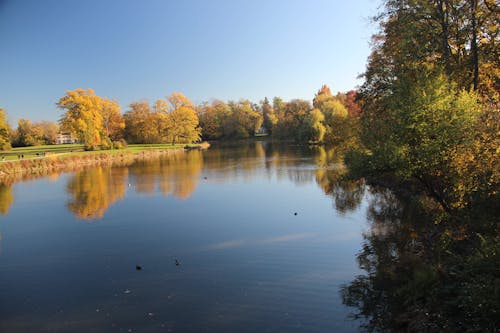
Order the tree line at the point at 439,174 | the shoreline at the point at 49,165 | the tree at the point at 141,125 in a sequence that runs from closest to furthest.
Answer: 1. the tree line at the point at 439,174
2. the shoreline at the point at 49,165
3. the tree at the point at 141,125

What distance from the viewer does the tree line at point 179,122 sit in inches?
2181

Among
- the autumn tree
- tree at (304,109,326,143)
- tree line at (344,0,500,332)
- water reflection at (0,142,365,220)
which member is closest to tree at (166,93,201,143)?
the autumn tree

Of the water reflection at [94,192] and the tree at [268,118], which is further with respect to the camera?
the tree at [268,118]

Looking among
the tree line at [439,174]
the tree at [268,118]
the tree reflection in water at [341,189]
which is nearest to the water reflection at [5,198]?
the tree reflection in water at [341,189]

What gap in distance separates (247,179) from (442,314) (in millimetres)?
21828

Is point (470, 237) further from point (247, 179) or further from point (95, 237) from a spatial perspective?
point (247, 179)

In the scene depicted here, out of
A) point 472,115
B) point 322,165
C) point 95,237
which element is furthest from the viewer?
point 322,165

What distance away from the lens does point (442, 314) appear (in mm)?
6820

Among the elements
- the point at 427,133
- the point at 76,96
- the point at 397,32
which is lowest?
the point at 427,133

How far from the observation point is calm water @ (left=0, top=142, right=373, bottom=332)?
810 centimetres

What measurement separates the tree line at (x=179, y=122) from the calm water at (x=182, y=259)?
20.9 feet

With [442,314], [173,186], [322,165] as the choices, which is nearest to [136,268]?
[442,314]

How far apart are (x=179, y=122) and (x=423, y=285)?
242 ft

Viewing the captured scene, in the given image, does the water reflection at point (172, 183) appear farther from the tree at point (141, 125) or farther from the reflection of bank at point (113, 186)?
the tree at point (141, 125)
